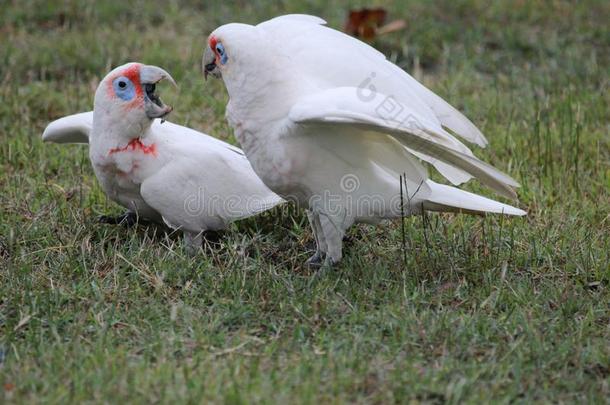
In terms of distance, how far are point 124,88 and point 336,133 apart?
3.37 ft

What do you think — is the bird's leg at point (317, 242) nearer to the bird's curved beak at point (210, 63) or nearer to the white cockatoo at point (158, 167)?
the white cockatoo at point (158, 167)

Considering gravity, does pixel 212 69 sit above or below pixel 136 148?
above

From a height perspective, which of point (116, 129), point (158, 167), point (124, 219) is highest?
point (116, 129)

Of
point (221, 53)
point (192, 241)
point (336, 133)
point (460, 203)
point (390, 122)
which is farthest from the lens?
point (192, 241)

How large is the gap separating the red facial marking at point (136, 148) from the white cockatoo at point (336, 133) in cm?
46

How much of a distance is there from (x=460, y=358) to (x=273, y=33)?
1702mm

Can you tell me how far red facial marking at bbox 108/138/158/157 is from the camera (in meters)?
4.19

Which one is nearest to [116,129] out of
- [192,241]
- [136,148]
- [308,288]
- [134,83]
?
[136,148]

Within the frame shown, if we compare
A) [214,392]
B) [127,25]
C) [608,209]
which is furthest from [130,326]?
[127,25]

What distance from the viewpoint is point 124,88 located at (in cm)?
415

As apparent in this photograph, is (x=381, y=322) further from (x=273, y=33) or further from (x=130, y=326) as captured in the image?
(x=273, y=33)

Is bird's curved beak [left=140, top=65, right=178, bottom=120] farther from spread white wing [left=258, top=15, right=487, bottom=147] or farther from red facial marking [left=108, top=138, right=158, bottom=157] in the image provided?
spread white wing [left=258, top=15, right=487, bottom=147]

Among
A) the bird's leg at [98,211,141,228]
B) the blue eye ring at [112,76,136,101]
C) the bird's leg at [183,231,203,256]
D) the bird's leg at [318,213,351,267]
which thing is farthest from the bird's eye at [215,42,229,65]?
the bird's leg at [98,211,141,228]

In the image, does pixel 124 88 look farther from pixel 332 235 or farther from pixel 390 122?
pixel 390 122
